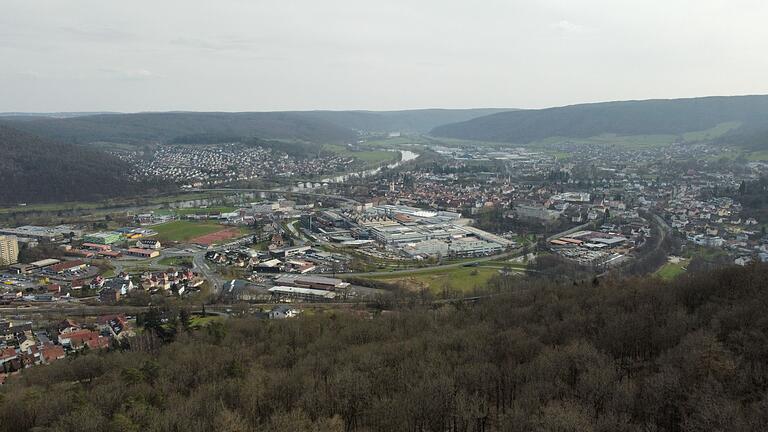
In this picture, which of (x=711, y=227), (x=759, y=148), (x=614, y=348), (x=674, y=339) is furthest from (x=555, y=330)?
(x=759, y=148)

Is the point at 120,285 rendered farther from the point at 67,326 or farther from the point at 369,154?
the point at 369,154

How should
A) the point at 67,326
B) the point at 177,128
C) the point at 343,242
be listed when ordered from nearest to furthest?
the point at 67,326 → the point at 343,242 → the point at 177,128

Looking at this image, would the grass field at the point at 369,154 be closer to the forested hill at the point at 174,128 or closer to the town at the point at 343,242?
the forested hill at the point at 174,128

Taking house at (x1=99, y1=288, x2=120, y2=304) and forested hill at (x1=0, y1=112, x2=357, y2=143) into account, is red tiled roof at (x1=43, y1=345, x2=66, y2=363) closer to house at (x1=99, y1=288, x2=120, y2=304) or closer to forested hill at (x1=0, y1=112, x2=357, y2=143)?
house at (x1=99, y1=288, x2=120, y2=304)

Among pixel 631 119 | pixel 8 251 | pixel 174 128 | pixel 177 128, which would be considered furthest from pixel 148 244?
pixel 631 119

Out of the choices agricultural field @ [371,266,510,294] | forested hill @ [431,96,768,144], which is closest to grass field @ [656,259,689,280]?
agricultural field @ [371,266,510,294]
